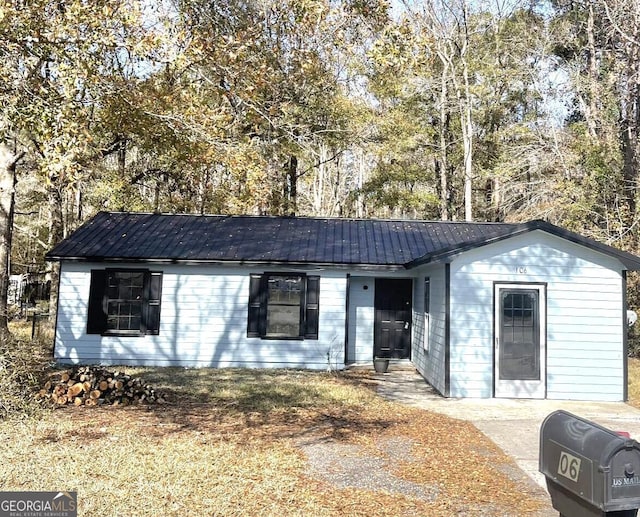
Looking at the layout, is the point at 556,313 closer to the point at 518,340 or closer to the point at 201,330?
the point at 518,340

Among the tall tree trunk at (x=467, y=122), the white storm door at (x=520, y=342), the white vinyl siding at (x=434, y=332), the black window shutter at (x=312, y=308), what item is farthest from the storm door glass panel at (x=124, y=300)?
the tall tree trunk at (x=467, y=122)

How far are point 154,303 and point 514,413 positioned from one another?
7943mm

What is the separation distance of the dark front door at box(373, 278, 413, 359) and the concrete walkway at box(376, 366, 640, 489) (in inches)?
97.6

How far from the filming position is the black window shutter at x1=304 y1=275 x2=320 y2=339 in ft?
39.4

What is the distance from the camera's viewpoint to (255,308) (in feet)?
39.5

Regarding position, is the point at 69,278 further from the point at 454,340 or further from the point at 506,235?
the point at 506,235

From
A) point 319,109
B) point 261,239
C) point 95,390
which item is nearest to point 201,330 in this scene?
point 261,239

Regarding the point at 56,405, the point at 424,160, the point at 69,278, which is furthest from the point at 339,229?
the point at 424,160

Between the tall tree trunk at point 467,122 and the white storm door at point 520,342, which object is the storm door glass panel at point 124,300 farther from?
the tall tree trunk at point 467,122

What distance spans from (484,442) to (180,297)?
25.5 feet

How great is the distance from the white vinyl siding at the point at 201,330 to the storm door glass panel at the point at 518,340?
154 inches

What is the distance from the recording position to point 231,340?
12.0 metres

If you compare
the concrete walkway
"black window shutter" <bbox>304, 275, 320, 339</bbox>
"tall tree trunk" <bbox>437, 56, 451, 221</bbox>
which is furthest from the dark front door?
"tall tree trunk" <bbox>437, 56, 451, 221</bbox>

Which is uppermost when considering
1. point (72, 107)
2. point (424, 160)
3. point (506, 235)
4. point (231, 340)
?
point (424, 160)
